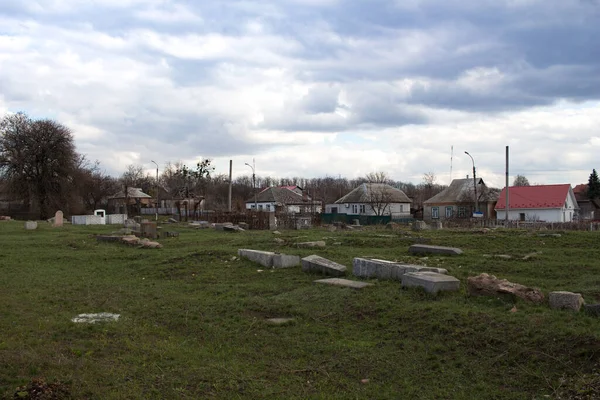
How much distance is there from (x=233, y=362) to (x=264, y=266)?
24.1 ft

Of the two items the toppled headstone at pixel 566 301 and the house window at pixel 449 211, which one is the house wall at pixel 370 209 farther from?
the toppled headstone at pixel 566 301

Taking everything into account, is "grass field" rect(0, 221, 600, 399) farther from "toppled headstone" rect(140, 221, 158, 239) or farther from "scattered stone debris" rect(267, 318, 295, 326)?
"toppled headstone" rect(140, 221, 158, 239)

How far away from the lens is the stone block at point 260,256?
14.2m

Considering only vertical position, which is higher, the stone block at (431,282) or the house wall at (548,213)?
the house wall at (548,213)

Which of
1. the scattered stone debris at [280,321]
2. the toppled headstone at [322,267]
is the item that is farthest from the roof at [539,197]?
the scattered stone debris at [280,321]

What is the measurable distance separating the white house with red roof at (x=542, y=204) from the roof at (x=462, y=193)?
24.9ft

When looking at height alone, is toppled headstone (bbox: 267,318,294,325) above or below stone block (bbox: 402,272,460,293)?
below

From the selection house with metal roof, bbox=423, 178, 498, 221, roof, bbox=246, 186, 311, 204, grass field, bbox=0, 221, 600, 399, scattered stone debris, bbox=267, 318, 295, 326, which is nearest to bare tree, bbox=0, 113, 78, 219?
roof, bbox=246, 186, 311, 204

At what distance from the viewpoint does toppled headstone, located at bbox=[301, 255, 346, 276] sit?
Result: 40.4 ft

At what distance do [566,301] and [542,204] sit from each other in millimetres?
48608

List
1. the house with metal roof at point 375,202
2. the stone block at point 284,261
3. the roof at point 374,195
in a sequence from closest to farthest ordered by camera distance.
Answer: the stone block at point 284,261
the house with metal roof at point 375,202
the roof at point 374,195

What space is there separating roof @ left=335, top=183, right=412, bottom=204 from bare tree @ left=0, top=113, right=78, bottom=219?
109ft

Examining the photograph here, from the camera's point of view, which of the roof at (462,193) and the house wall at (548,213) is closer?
the house wall at (548,213)

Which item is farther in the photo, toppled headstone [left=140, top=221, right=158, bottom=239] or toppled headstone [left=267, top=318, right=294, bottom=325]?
toppled headstone [left=140, top=221, right=158, bottom=239]
